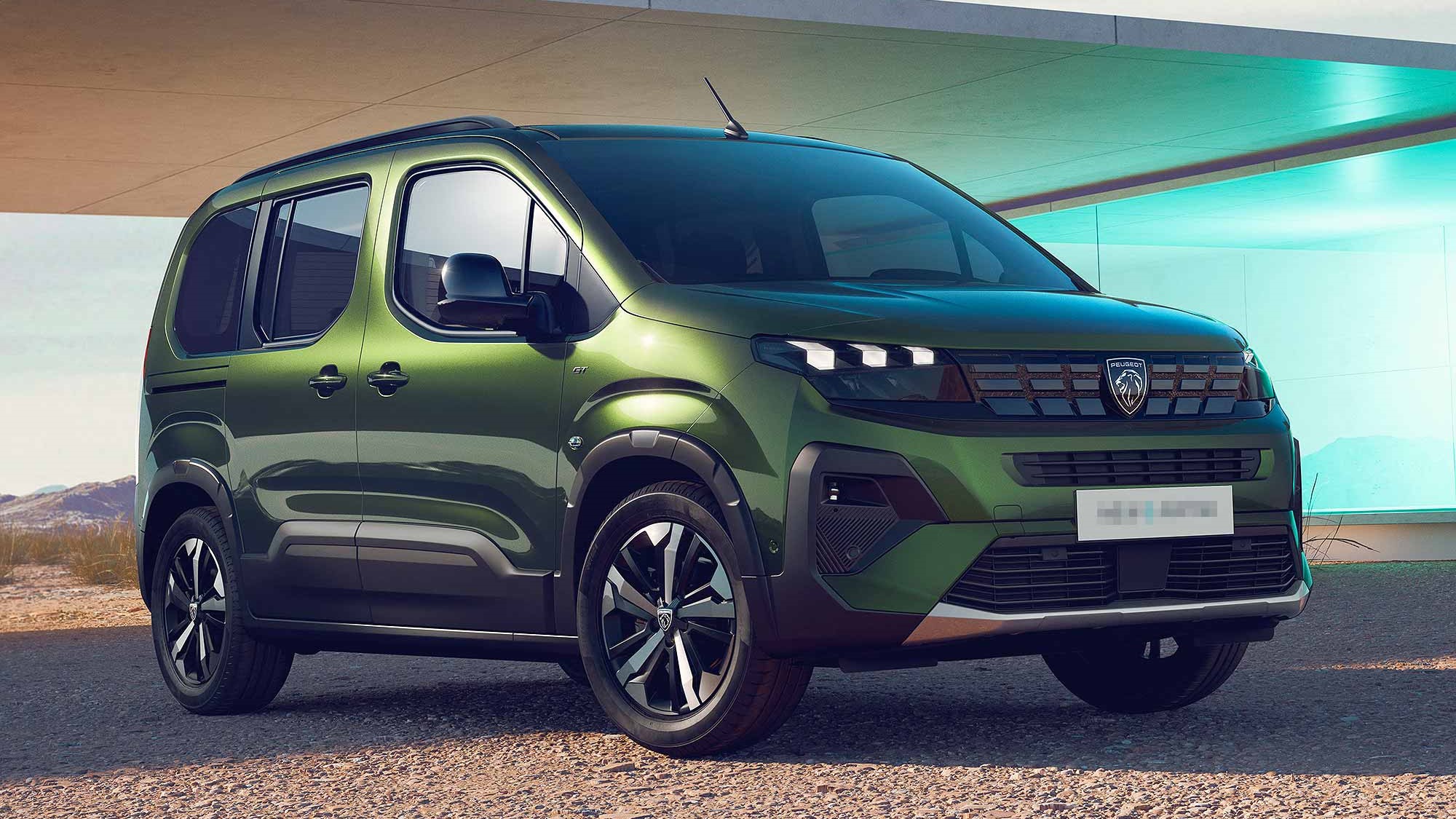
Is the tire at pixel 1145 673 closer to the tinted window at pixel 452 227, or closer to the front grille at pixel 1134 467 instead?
the front grille at pixel 1134 467

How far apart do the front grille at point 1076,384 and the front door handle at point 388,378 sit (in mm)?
2028

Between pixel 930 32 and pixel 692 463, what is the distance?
7555 mm

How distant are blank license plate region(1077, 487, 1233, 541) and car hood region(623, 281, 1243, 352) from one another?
424mm

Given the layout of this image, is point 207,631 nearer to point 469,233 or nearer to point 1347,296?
point 469,233

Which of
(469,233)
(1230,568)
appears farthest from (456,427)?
(1230,568)

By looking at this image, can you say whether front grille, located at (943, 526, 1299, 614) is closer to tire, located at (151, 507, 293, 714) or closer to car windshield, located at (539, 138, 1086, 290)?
car windshield, located at (539, 138, 1086, 290)

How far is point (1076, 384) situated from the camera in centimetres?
502

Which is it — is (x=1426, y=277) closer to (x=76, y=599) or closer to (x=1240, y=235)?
(x=1240, y=235)

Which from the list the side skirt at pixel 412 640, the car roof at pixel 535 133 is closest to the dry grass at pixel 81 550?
the side skirt at pixel 412 640

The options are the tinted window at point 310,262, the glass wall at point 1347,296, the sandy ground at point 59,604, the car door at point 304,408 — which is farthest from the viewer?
the glass wall at point 1347,296

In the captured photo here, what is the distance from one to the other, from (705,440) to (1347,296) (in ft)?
33.7

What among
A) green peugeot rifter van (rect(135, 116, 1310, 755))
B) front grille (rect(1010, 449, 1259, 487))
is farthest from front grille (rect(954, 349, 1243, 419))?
front grille (rect(1010, 449, 1259, 487))

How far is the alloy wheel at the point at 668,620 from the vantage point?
16.7ft

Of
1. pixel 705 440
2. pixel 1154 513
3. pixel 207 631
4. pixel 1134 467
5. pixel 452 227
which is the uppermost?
pixel 452 227
